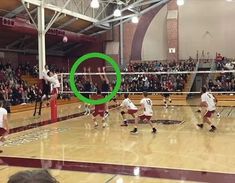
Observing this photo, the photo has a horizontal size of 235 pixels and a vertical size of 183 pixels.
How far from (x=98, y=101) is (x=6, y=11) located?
11.4m

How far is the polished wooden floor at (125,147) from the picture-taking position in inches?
266

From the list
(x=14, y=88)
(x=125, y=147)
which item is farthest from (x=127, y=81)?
(x=125, y=147)

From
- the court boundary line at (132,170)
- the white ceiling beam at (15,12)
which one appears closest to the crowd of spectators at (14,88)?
the white ceiling beam at (15,12)

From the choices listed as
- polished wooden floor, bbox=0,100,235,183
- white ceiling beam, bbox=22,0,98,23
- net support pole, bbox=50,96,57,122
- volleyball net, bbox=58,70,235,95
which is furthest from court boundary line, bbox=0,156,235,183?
volleyball net, bbox=58,70,235,95

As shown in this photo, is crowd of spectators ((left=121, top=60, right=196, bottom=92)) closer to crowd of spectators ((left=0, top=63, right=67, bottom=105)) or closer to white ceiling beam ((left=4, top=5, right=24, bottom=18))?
crowd of spectators ((left=0, top=63, right=67, bottom=105))

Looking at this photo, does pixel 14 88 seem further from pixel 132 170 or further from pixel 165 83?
pixel 132 170

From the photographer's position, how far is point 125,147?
29.1 ft

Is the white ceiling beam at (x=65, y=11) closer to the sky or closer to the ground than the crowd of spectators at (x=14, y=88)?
A: closer to the sky

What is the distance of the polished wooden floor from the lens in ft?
22.2

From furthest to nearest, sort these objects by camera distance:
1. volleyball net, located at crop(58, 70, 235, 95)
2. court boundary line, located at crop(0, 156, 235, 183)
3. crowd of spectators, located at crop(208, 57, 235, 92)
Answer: volleyball net, located at crop(58, 70, 235, 95) → crowd of spectators, located at crop(208, 57, 235, 92) → court boundary line, located at crop(0, 156, 235, 183)

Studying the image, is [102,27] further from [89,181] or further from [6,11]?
[89,181]

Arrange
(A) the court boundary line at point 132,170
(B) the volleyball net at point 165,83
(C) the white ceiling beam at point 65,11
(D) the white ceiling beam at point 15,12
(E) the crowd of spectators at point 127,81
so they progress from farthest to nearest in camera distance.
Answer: (B) the volleyball net at point 165,83 < (D) the white ceiling beam at point 15,12 < (E) the crowd of spectators at point 127,81 < (C) the white ceiling beam at point 65,11 < (A) the court boundary line at point 132,170

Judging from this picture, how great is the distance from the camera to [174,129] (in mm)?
11742

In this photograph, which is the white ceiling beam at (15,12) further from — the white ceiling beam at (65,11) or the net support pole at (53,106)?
the net support pole at (53,106)
